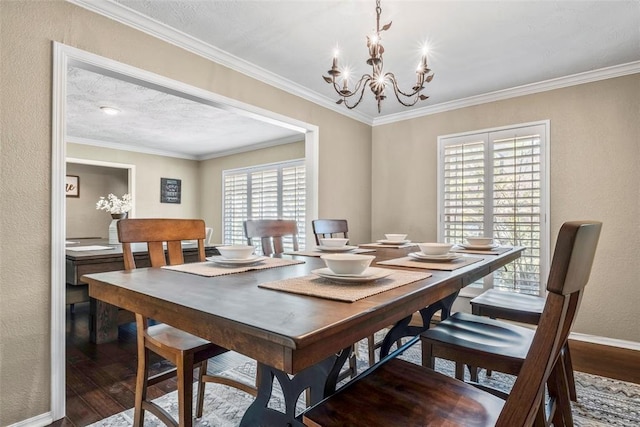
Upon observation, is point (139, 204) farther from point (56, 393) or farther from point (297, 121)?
point (56, 393)

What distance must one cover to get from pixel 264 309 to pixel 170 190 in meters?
6.28

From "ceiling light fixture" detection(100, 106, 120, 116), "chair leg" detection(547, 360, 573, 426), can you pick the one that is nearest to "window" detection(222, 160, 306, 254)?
"ceiling light fixture" detection(100, 106, 120, 116)

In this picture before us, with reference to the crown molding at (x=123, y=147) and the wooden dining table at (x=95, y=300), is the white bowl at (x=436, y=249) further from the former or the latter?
the crown molding at (x=123, y=147)

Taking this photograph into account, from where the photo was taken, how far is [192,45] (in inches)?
97.5

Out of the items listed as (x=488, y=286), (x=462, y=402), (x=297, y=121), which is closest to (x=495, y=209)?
(x=488, y=286)

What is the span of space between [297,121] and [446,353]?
2.56 m

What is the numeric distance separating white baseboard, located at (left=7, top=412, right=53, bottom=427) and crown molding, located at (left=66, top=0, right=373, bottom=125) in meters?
2.25

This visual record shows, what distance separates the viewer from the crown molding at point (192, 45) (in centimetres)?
204

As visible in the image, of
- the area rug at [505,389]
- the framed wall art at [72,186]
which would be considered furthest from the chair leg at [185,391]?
the framed wall art at [72,186]

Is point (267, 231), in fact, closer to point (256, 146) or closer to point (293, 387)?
point (293, 387)

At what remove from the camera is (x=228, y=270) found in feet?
4.37

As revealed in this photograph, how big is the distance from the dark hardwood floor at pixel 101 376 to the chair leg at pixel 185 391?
90 centimetres

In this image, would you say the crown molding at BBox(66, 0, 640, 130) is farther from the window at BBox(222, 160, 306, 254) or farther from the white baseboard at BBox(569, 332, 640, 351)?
the white baseboard at BBox(569, 332, 640, 351)

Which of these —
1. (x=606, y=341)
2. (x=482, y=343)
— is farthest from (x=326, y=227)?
(x=606, y=341)
